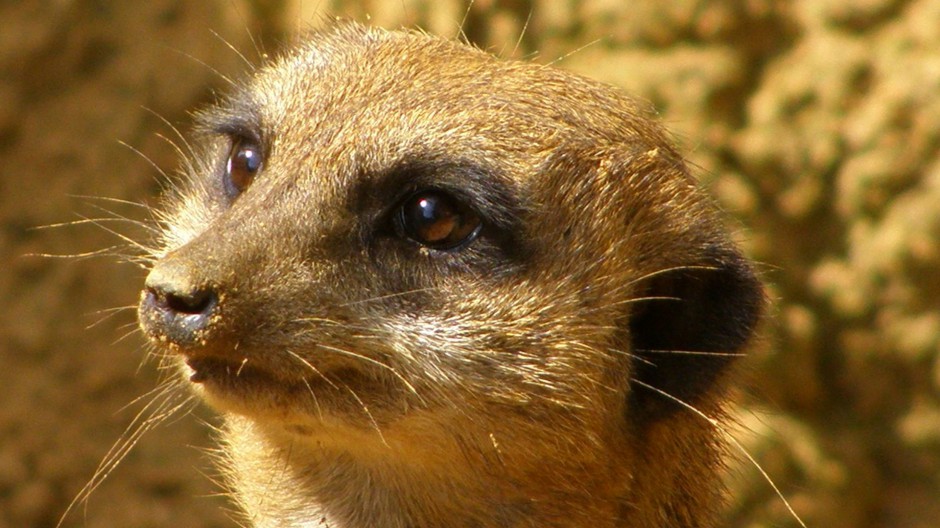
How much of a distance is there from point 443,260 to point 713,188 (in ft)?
11.3

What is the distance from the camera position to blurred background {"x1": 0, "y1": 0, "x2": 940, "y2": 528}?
6.72 m

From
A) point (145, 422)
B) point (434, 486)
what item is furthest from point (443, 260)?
point (145, 422)

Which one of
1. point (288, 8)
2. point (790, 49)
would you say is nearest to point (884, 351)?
point (790, 49)

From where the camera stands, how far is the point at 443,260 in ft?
10.8

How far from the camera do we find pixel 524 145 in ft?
11.2

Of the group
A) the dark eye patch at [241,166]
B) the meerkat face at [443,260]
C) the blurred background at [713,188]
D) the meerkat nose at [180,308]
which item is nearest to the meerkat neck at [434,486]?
the meerkat face at [443,260]

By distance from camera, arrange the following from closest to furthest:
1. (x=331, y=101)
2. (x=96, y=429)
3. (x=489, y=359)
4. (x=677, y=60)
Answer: (x=489, y=359) < (x=331, y=101) < (x=677, y=60) < (x=96, y=429)

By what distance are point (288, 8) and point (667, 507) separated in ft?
13.8

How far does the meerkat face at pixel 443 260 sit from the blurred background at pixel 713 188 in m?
2.93

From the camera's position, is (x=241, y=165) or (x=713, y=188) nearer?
(x=241, y=165)

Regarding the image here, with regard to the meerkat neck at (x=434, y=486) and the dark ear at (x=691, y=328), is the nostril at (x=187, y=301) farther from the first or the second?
the dark ear at (x=691, y=328)

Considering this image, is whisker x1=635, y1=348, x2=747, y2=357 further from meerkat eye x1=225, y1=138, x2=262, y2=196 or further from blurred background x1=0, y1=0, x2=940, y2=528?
blurred background x1=0, y1=0, x2=940, y2=528

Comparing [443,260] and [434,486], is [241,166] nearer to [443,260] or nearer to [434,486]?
[443,260]

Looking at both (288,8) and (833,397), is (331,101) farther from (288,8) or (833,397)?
(833,397)
